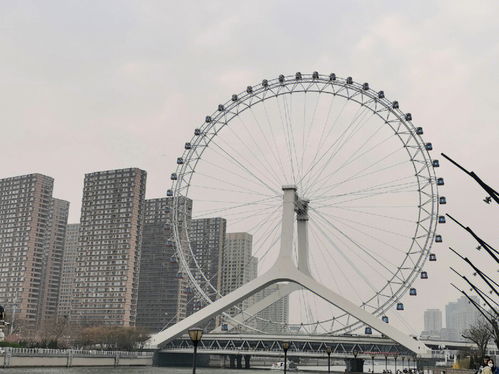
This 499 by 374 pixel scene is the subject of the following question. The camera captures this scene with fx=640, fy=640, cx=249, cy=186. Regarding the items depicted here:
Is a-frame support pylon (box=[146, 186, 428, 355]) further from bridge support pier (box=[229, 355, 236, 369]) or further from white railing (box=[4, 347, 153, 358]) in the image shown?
bridge support pier (box=[229, 355, 236, 369])

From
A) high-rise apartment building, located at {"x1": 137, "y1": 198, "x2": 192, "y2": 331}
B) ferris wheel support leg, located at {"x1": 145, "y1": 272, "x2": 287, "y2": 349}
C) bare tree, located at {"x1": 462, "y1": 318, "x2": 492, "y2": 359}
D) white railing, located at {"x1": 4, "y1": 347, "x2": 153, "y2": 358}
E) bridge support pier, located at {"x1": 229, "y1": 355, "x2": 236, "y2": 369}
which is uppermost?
high-rise apartment building, located at {"x1": 137, "y1": 198, "x2": 192, "y2": 331}

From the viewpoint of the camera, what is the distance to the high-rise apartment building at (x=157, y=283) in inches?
6102

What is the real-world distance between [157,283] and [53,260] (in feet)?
86.4

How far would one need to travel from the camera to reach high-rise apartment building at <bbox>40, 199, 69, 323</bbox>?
511 feet

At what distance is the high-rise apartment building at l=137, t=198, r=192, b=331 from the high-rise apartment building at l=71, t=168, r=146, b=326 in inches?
366

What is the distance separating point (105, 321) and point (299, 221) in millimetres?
84581

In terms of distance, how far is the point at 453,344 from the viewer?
116500mm

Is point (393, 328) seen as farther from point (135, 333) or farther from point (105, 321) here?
point (105, 321)

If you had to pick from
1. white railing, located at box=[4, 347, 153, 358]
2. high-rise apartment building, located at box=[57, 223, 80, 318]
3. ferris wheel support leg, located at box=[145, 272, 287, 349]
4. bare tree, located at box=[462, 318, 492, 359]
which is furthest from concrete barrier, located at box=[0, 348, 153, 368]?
high-rise apartment building, located at box=[57, 223, 80, 318]

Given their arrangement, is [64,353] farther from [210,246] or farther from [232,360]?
[210,246]

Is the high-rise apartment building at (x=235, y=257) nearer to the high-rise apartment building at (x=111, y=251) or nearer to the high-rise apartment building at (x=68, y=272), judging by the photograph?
the high-rise apartment building at (x=111, y=251)

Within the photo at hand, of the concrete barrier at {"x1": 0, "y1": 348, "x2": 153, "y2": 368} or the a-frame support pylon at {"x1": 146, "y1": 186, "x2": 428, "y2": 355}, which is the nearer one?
the concrete barrier at {"x1": 0, "y1": 348, "x2": 153, "y2": 368}

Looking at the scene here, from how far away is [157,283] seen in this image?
6265 inches

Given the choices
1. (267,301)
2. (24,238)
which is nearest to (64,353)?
(267,301)
